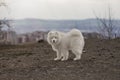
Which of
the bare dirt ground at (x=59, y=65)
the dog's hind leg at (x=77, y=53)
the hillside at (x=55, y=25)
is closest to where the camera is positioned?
the bare dirt ground at (x=59, y=65)

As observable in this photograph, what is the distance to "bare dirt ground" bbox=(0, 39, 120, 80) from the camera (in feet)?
31.0

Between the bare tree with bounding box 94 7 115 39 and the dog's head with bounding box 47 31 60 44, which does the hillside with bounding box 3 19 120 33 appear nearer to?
the bare tree with bounding box 94 7 115 39

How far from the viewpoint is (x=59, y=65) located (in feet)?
35.8

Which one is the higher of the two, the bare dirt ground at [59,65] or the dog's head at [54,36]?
the dog's head at [54,36]

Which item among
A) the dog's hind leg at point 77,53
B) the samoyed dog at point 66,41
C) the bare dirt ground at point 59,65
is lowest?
the bare dirt ground at point 59,65

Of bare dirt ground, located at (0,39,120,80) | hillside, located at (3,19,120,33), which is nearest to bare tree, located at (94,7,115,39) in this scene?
hillside, located at (3,19,120,33)

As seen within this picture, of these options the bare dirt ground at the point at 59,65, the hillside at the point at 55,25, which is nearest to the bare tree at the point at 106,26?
the hillside at the point at 55,25

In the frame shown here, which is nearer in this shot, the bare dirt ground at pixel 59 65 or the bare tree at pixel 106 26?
the bare dirt ground at pixel 59 65

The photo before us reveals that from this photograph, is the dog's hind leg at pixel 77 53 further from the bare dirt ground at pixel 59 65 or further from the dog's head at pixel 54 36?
the dog's head at pixel 54 36

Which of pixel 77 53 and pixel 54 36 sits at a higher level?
pixel 54 36

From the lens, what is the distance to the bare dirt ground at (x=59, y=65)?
9.44 metres

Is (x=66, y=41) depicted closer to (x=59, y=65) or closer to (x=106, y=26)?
(x=59, y=65)

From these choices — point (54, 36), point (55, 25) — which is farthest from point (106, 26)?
point (54, 36)

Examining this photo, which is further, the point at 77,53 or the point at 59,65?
the point at 77,53
